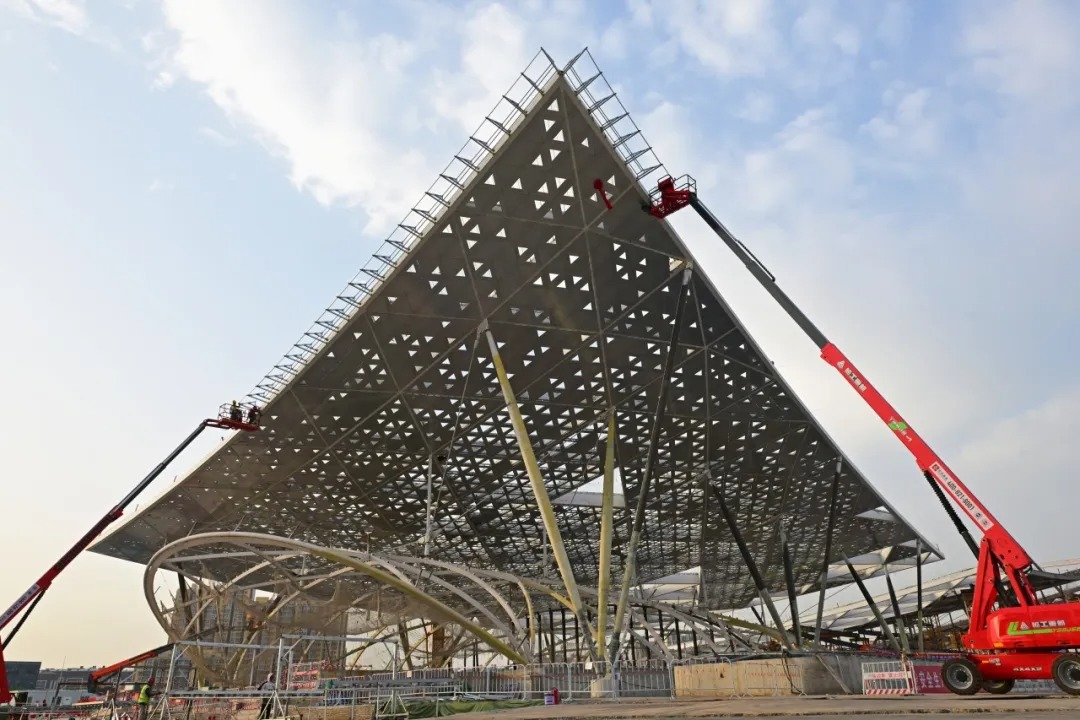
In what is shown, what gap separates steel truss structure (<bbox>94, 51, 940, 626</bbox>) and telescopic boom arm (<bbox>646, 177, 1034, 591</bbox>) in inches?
52.0

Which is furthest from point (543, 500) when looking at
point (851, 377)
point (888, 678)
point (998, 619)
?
point (998, 619)

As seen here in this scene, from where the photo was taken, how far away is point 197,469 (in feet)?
120

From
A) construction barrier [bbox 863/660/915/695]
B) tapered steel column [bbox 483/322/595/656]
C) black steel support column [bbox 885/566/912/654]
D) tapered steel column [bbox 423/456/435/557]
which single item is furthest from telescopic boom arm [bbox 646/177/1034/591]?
black steel support column [bbox 885/566/912/654]

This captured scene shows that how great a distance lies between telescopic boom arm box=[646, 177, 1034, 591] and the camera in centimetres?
1452

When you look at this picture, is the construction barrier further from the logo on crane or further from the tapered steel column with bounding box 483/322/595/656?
the tapered steel column with bounding box 483/322/595/656

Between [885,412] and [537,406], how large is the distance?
17502mm

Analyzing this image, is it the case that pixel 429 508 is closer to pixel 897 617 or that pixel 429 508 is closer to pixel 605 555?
pixel 605 555

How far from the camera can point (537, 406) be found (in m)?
32.3

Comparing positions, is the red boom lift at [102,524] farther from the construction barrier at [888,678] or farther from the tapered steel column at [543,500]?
the construction barrier at [888,678]

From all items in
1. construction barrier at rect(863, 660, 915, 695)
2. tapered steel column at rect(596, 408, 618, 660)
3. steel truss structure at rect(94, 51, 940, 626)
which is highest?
steel truss structure at rect(94, 51, 940, 626)

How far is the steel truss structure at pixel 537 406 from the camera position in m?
22.1

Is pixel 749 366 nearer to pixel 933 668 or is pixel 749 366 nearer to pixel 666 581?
pixel 933 668

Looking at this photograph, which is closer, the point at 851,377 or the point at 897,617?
the point at 851,377

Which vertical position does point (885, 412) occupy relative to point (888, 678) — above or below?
above
